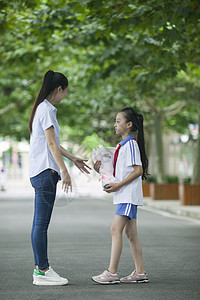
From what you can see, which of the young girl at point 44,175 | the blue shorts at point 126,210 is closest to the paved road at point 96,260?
the young girl at point 44,175

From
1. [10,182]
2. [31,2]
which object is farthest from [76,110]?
[10,182]

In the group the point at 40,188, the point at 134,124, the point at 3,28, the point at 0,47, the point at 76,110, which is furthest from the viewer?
the point at 76,110

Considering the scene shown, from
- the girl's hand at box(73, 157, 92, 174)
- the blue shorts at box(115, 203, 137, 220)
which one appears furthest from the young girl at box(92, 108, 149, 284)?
the girl's hand at box(73, 157, 92, 174)

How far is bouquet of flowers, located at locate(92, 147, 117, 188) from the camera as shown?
6570mm

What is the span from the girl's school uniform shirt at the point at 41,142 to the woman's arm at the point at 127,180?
0.52m

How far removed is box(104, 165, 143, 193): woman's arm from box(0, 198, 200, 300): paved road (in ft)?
3.07

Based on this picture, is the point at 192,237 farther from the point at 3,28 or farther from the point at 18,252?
the point at 3,28

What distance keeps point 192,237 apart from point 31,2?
5.10 meters

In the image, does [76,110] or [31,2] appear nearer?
[31,2]

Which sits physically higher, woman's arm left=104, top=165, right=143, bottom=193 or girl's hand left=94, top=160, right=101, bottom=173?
girl's hand left=94, top=160, right=101, bottom=173

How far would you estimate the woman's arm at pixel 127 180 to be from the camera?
6.52 m

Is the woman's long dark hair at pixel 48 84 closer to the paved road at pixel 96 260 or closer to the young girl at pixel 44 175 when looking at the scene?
the young girl at pixel 44 175

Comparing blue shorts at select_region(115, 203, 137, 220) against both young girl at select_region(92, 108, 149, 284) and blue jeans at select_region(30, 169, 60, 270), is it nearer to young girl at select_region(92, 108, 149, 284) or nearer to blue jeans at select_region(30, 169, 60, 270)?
young girl at select_region(92, 108, 149, 284)

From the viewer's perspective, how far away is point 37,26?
14250 mm
